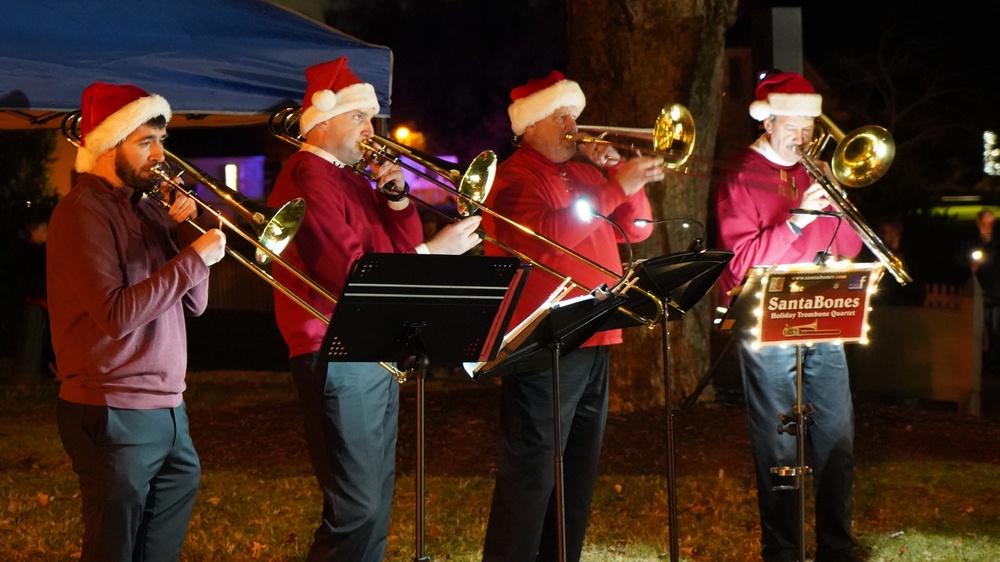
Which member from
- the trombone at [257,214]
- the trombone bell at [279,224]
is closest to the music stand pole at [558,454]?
the trombone at [257,214]

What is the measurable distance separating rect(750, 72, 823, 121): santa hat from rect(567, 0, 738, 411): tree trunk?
3780mm

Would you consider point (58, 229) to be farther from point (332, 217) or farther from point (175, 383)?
point (332, 217)

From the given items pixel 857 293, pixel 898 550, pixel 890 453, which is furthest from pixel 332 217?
pixel 890 453

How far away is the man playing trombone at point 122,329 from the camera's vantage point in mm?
3947

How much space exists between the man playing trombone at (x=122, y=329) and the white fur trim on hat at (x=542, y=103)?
173 cm

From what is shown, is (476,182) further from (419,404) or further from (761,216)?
(761,216)

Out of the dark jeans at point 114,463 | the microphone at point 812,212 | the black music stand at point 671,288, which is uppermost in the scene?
the microphone at point 812,212

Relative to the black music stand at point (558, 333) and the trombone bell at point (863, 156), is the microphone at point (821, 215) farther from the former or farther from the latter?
the black music stand at point (558, 333)

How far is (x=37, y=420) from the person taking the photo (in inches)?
427

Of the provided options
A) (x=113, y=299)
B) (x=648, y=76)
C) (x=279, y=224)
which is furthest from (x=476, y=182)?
(x=648, y=76)

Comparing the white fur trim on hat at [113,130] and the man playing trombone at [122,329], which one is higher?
the white fur trim on hat at [113,130]

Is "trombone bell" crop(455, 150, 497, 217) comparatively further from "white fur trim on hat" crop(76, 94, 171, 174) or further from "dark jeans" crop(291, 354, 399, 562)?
"white fur trim on hat" crop(76, 94, 171, 174)

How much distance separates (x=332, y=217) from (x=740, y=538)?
3472mm

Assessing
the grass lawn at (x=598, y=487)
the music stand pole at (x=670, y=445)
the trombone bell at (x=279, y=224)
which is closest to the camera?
the trombone bell at (x=279, y=224)
